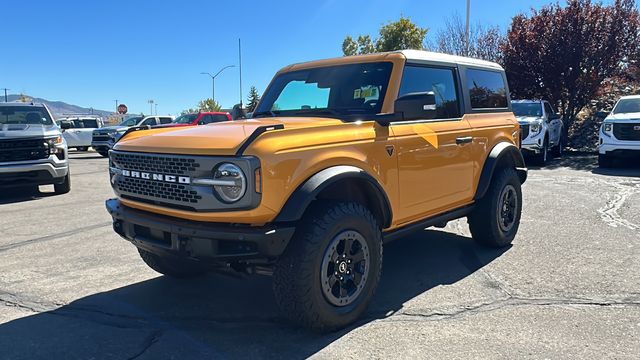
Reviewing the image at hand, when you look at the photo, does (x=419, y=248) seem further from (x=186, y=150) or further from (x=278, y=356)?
(x=186, y=150)

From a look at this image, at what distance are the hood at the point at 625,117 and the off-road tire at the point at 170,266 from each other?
11.8m

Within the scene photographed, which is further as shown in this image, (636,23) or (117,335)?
(636,23)

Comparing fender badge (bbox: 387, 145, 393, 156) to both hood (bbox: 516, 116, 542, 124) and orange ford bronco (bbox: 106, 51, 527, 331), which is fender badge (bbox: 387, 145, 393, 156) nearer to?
orange ford bronco (bbox: 106, 51, 527, 331)

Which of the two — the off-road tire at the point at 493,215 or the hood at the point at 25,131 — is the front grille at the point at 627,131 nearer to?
the off-road tire at the point at 493,215

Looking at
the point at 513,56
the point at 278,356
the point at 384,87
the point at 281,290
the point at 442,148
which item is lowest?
the point at 278,356

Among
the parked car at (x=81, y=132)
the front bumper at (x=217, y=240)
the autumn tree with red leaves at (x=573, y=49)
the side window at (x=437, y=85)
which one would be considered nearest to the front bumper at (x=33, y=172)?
the front bumper at (x=217, y=240)

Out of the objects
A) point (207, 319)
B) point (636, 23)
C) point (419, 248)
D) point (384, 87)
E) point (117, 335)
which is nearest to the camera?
point (117, 335)

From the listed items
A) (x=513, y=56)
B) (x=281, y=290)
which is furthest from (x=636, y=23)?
(x=281, y=290)

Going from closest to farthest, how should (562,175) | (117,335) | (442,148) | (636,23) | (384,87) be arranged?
(117,335)
(384,87)
(442,148)
(562,175)
(636,23)

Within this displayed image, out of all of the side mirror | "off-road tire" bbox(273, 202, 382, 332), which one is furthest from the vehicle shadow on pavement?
the side mirror

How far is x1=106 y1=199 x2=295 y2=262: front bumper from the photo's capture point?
3102 millimetres

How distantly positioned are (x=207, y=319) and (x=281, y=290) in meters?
0.87

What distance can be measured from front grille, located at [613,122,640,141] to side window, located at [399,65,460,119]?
966cm

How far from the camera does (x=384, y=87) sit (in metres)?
4.23
